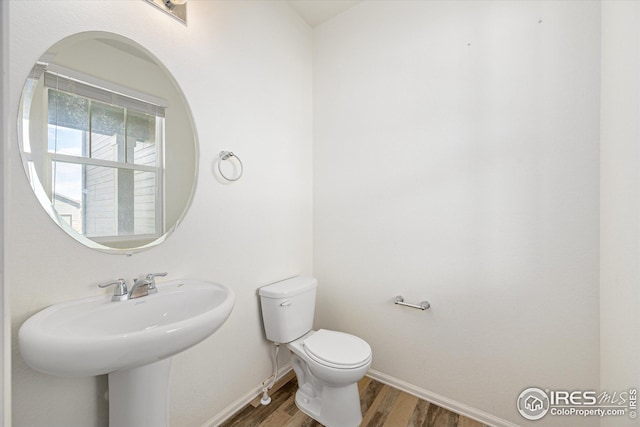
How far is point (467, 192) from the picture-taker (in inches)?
58.2

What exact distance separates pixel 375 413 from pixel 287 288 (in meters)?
0.88

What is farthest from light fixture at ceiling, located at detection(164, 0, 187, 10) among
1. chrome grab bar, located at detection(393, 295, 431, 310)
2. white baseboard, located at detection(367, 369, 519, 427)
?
white baseboard, located at detection(367, 369, 519, 427)

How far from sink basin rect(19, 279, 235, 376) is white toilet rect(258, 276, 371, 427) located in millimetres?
542

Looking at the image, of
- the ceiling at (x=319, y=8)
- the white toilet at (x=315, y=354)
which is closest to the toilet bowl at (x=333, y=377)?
the white toilet at (x=315, y=354)

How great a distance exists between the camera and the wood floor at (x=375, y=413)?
1425 mm

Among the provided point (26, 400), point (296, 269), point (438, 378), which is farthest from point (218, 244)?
point (438, 378)

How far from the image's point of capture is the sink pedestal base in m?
0.93

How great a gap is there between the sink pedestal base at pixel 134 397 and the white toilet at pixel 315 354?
0.70 metres

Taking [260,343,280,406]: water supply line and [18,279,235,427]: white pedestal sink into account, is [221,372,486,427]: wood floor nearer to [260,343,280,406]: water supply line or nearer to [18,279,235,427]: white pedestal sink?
[260,343,280,406]: water supply line

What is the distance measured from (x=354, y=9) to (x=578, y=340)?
2.40 m

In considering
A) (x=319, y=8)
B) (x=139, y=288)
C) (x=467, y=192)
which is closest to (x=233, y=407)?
(x=139, y=288)

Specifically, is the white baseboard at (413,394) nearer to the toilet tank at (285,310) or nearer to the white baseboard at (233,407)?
the white baseboard at (233,407)

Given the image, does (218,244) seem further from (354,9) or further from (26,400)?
(354,9)

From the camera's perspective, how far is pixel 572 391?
1.25m
